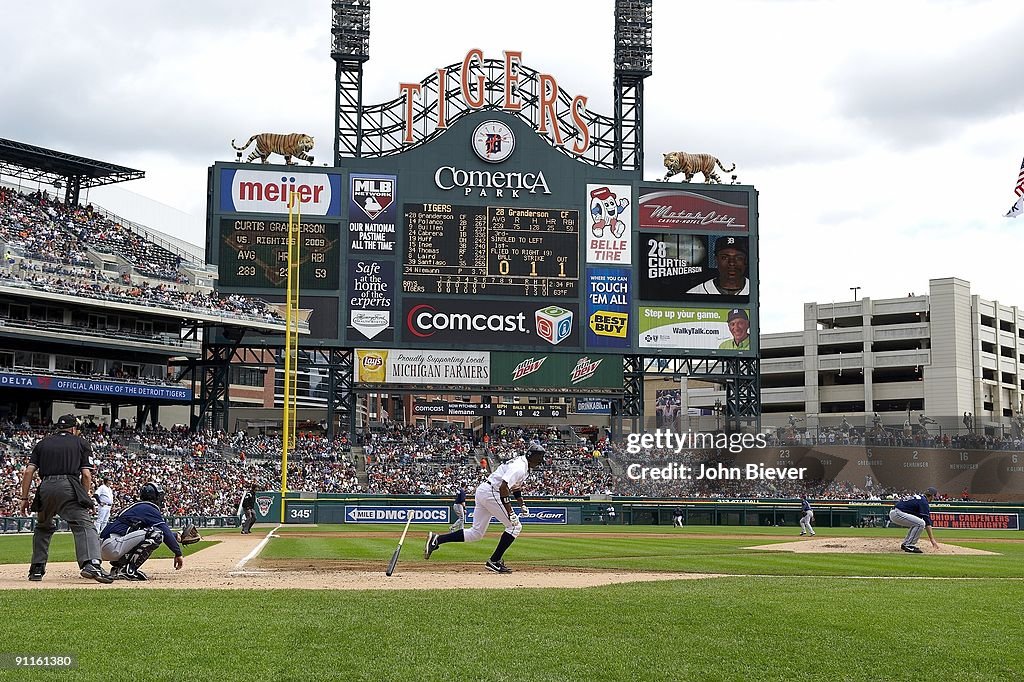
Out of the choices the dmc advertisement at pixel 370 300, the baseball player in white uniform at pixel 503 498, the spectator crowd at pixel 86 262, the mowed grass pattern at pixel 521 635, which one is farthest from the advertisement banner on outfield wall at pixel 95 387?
the mowed grass pattern at pixel 521 635

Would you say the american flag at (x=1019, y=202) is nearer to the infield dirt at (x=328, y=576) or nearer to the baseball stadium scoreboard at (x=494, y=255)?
the infield dirt at (x=328, y=576)

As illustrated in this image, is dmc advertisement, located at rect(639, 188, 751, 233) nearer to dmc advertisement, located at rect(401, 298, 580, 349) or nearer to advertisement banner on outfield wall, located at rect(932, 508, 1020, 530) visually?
dmc advertisement, located at rect(401, 298, 580, 349)

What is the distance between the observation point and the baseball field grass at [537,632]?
7.36 m

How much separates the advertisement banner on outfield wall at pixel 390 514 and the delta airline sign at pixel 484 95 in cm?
2068

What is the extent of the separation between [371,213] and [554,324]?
10.5m

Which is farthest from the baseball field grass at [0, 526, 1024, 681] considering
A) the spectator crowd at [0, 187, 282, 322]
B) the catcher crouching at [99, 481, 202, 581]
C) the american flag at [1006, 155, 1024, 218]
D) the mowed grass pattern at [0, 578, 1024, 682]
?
the spectator crowd at [0, 187, 282, 322]

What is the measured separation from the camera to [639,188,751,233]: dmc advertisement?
56.7 meters

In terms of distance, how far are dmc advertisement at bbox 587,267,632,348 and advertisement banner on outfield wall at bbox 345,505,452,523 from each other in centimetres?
1414

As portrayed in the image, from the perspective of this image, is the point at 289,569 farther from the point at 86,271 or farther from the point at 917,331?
the point at 917,331

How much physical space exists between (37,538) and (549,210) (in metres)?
44.6

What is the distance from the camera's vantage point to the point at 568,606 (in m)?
10.1

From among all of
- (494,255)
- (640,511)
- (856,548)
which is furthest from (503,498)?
(494,255)

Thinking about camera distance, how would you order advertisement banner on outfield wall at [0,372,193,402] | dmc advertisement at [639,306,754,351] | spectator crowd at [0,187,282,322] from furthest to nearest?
dmc advertisement at [639,306,754,351] → spectator crowd at [0,187,282,322] → advertisement banner on outfield wall at [0,372,193,402]

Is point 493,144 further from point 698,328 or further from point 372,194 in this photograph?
point 698,328
